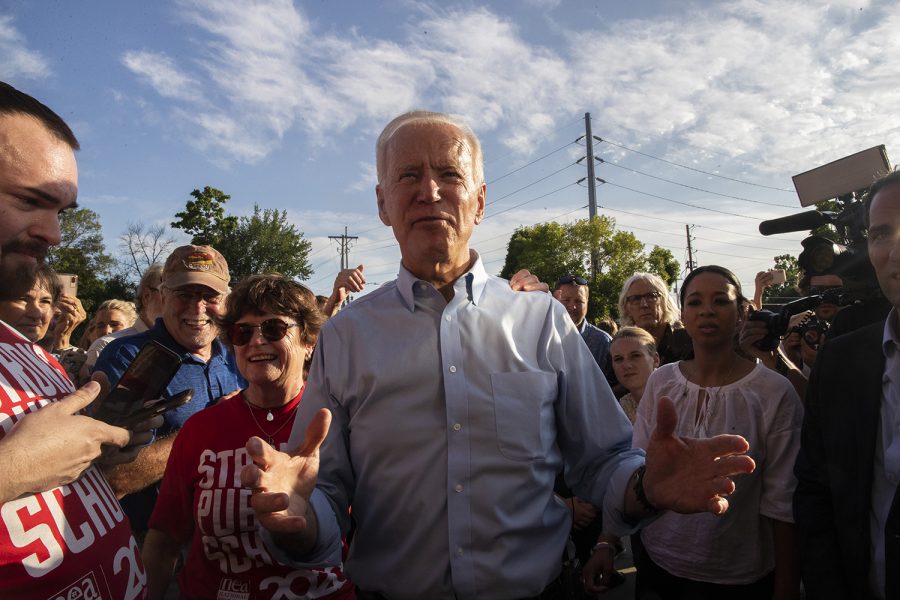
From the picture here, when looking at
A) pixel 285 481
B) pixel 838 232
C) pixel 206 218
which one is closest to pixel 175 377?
pixel 285 481

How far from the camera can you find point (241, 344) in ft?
8.57

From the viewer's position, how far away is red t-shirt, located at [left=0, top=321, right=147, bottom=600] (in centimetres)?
135

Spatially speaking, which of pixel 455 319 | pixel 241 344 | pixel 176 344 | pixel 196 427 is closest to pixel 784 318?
pixel 455 319

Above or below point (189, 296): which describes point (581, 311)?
above

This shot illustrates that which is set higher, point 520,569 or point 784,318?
point 784,318

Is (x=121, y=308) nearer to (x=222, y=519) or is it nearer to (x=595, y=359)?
(x=222, y=519)

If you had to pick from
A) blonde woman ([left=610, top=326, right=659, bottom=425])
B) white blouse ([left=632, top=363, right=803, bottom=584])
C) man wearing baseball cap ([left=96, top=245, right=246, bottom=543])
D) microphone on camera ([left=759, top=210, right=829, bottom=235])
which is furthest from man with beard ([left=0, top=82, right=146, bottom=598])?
blonde woman ([left=610, top=326, right=659, bottom=425])

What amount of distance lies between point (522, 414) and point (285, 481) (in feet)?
2.45

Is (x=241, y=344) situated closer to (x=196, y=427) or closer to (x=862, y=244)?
(x=196, y=427)

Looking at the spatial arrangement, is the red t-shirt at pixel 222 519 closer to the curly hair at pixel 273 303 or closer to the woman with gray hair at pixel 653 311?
the curly hair at pixel 273 303

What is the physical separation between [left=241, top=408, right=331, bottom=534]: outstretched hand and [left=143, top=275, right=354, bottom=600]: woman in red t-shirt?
25.8 inches

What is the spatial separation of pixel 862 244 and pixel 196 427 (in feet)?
10.3

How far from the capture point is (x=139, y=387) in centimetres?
199

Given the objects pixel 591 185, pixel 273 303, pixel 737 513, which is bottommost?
pixel 737 513
